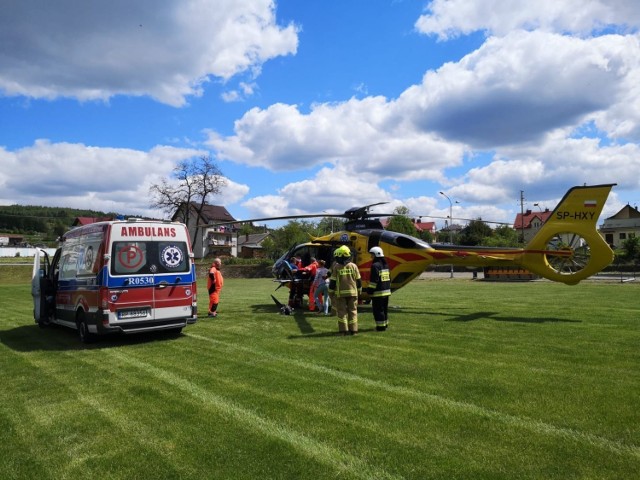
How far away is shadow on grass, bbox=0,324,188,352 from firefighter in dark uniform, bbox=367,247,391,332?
189 inches

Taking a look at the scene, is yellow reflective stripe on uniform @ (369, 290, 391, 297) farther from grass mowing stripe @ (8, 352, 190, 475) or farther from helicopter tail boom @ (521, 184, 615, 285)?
grass mowing stripe @ (8, 352, 190, 475)

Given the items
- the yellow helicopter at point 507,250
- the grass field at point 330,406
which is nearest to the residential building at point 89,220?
the grass field at point 330,406

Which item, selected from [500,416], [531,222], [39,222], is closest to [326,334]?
[500,416]

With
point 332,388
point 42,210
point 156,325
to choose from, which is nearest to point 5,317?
point 156,325

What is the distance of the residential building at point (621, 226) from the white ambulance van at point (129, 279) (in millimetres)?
87022

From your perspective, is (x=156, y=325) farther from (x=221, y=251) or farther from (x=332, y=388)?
(x=221, y=251)

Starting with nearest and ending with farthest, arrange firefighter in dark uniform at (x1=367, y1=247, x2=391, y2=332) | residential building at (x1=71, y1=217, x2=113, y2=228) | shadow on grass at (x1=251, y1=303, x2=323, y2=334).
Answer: firefighter in dark uniform at (x1=367, y1=247, x2=391, y2=332) < residential building at (x1=71, y1=217, x2=113, y2=228) < shadow on grass at (x1=251, y1=303, x2=323, y2=334)

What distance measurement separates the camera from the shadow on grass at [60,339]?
10.1 m

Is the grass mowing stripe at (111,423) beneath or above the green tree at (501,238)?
beneath

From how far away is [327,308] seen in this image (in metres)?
14.2

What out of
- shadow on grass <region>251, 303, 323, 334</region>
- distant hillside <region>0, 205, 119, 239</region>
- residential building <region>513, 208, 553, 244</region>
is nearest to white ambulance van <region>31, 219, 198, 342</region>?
shadow on grass <region>251, 303, 323, 334</region>

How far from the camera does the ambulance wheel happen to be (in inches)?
404

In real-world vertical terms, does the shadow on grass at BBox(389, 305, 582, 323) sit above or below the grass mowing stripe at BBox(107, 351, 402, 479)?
above

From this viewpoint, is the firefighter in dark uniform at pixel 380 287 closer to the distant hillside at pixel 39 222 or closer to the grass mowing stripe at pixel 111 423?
the grass mowing stripe at pixel 111 423
